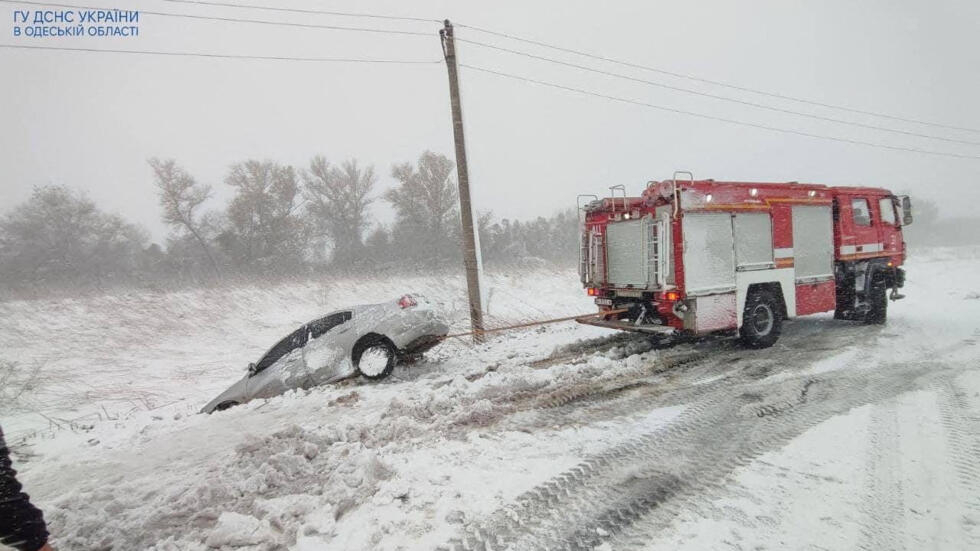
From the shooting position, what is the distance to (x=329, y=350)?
6773 mm

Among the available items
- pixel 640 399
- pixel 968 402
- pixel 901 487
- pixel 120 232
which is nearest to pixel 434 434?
pixel 640 399

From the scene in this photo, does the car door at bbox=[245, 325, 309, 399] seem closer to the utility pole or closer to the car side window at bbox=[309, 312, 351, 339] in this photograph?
the car side window at bbox=[309, 312, 351, 339]

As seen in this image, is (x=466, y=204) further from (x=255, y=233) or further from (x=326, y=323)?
(x=255, y=233)

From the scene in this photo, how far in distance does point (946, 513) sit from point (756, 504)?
1.23m

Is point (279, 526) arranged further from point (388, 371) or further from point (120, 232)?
point (120, 232)

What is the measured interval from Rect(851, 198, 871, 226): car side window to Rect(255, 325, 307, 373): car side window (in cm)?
1116

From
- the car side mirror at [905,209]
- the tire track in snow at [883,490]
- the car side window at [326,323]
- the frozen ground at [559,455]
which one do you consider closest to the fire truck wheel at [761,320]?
the frozen ground at [559,455]

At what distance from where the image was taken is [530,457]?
12.3 ft

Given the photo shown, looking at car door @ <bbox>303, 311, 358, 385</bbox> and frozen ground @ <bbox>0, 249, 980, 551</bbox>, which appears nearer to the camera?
frozen ground @ <bbox>0, 249, 980, 551</bbox>

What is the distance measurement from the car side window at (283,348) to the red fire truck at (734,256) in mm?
5126

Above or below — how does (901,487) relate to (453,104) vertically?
below

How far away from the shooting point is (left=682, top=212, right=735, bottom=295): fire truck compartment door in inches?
270

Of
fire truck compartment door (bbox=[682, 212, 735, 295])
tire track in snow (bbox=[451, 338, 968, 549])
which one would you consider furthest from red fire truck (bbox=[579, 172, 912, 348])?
tire track in snow (bbox=[451, 338, 968, 549])

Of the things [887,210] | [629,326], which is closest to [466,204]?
[629,326]
